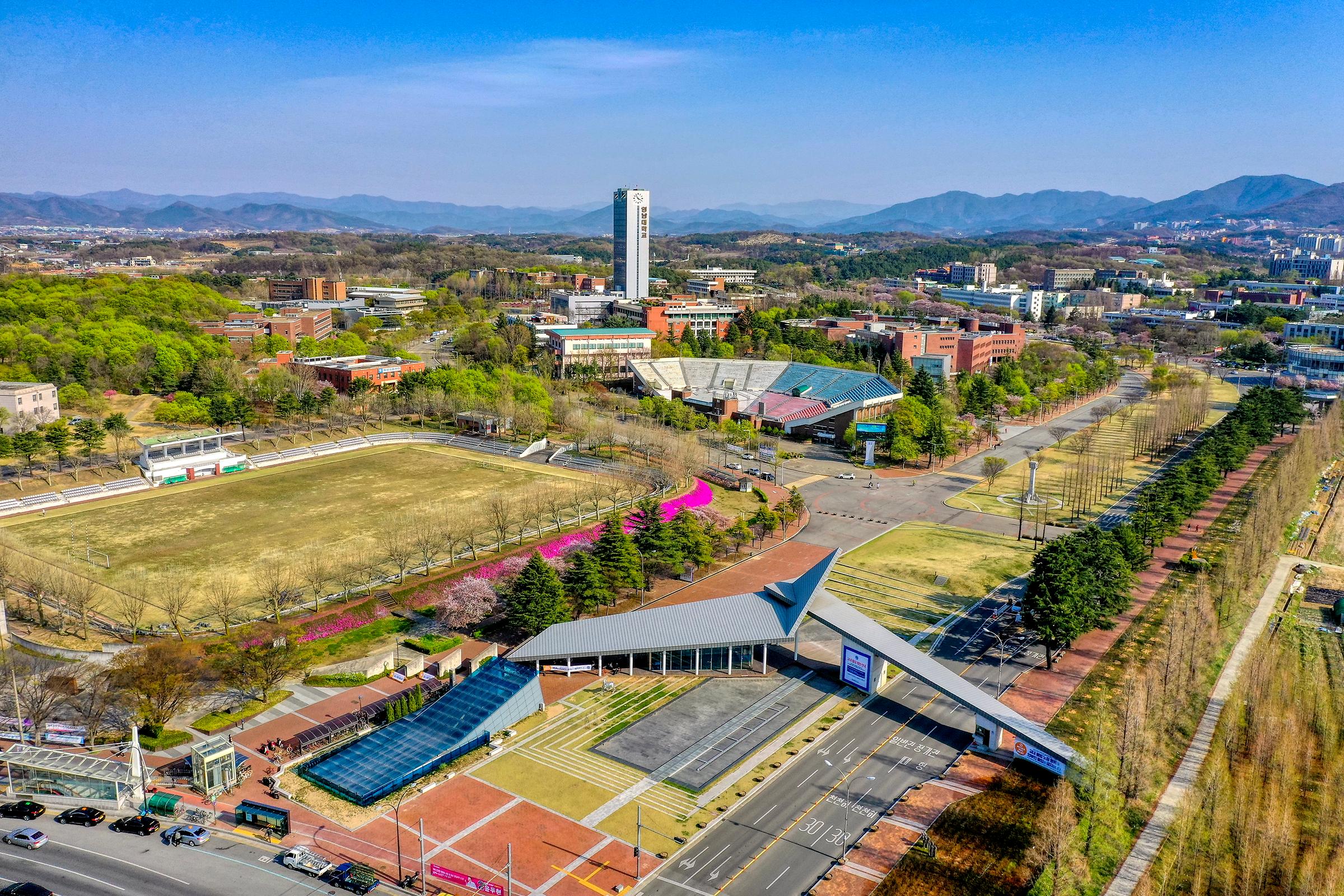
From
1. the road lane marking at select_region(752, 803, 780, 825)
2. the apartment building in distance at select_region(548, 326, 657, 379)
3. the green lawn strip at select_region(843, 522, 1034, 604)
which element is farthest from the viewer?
the apartment building in distance at select_region(548, 326, 657, 379)

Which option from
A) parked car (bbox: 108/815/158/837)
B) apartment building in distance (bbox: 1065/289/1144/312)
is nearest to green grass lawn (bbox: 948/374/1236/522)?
parked car (bbox: 108/815/158/837)

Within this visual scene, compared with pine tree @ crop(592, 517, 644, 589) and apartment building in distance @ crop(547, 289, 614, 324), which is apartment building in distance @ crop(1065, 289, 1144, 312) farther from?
pine tree @ crop(592, 517, 644, 589)

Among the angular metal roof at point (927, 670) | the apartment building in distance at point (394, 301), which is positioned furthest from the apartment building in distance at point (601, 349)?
the angular metal roof at point (927, 670)

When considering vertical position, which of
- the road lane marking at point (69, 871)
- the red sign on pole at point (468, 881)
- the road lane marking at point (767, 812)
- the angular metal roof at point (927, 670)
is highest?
the angular metal roof at point (927, 670)

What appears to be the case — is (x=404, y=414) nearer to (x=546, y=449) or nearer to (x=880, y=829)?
(x=546, y=449)

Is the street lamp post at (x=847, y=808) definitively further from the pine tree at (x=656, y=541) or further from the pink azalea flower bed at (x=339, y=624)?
the pink azalea flower bed at (x=339, y=624)
